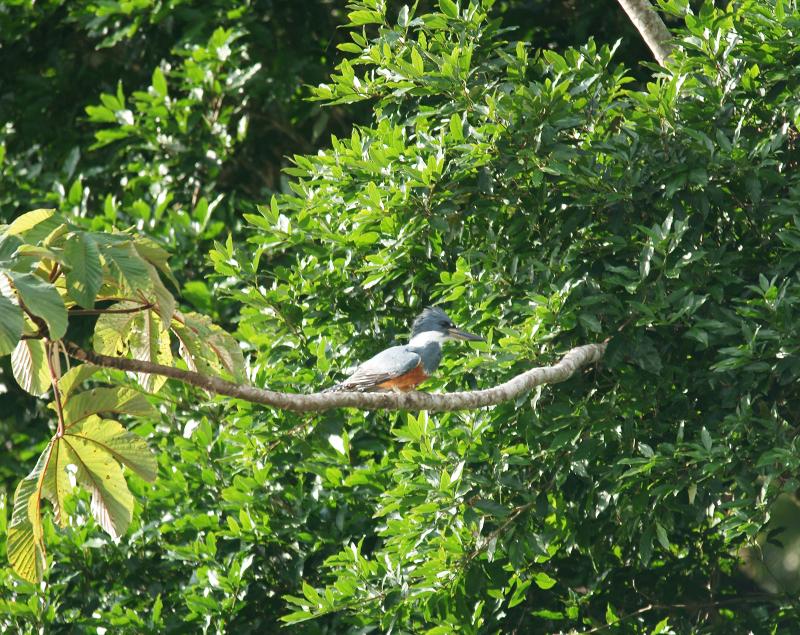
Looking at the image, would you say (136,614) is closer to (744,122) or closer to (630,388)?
(630,388)

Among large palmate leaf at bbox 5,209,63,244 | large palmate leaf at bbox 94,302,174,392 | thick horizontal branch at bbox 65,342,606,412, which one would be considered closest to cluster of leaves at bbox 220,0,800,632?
thick horizontal branch at bbox 65,342,606,412

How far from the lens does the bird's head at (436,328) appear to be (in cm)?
490

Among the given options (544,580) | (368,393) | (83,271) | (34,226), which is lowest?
(544,580)

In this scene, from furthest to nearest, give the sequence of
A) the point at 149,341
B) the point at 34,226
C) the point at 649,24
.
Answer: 1. the point at 649,24
2. the point at 149,341
3. the point at 34,226

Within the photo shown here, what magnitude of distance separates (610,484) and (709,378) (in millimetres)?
584

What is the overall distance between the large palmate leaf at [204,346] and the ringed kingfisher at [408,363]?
132 cm

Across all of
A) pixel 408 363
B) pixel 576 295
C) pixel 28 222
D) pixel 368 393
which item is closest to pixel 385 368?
pixel 408 363

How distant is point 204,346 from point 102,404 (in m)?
0.44

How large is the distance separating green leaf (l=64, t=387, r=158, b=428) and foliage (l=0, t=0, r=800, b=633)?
65.7 inches

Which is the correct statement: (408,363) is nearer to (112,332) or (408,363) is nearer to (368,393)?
(368,393)

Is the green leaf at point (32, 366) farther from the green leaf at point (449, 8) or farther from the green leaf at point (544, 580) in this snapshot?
the green leaf at point (449, 8)

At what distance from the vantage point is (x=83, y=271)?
276cm

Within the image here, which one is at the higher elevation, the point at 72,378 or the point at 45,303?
the point at 45,303

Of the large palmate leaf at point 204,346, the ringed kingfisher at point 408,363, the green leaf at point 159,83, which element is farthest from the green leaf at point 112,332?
the green leaf at point 159,83
